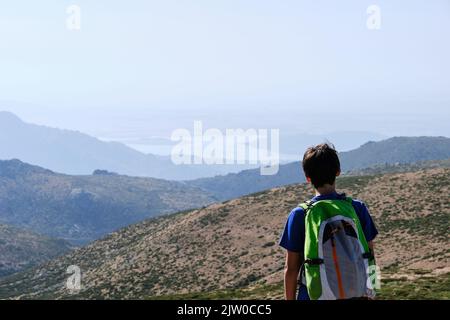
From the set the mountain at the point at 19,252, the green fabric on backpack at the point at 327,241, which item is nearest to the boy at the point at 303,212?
the green fabric on backpack at the point at 327,241

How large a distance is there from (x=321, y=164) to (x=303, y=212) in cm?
56

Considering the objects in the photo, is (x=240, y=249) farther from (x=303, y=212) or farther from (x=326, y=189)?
(x=303, y=212)

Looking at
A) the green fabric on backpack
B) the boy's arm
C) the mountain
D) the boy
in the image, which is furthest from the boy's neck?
the mountain

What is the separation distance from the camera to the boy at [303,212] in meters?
6.31

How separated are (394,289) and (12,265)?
537ft

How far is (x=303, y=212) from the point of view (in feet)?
20.8

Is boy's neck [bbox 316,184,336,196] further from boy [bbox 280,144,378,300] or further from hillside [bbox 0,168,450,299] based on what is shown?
hillside [bbox 0,168,450,299]

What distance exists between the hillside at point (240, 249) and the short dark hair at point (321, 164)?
23000 mm

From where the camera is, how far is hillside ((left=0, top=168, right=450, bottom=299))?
46.3m

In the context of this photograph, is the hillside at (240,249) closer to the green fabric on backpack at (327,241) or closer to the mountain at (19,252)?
the green fabric on backpack at (327,241)

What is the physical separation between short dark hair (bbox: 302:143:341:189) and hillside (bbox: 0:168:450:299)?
23.0 m

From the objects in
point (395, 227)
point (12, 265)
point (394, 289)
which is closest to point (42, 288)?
point (395, 227)
